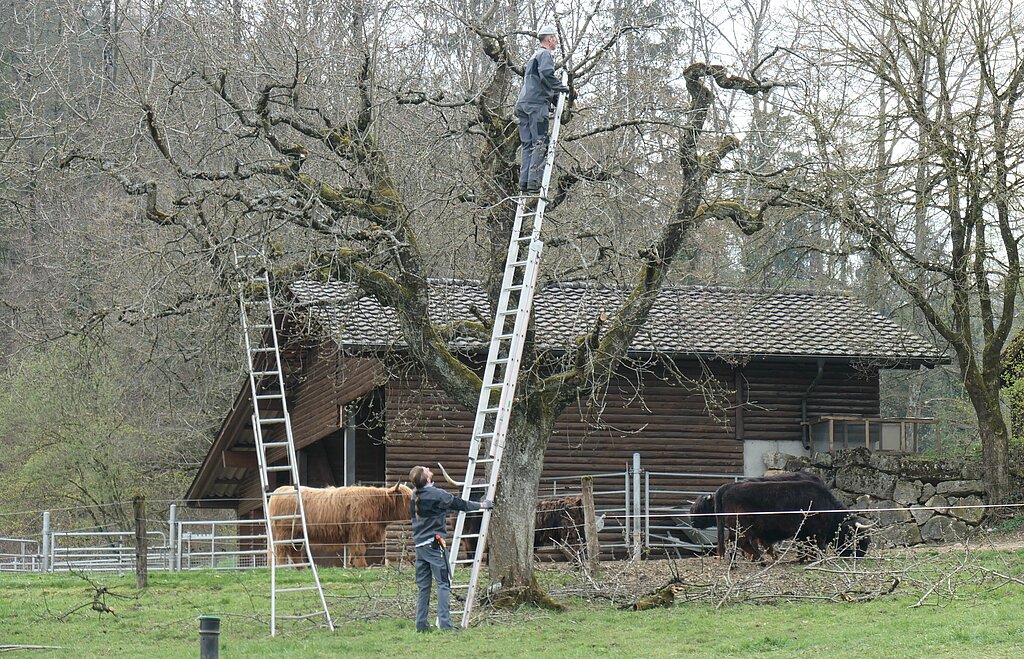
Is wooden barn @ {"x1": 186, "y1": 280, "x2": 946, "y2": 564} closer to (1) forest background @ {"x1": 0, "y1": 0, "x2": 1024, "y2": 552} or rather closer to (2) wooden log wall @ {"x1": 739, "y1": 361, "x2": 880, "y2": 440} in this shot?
(2) wooden log wall @ {"x1": 739, "y1": 361, "x2": 880, "y2": 440}

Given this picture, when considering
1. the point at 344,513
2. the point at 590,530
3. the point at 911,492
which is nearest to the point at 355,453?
the point at 344,513

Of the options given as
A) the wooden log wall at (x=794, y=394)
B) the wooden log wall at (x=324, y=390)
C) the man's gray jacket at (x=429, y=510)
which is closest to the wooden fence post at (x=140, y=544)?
the man's gray jacket at (x=429, y=510)

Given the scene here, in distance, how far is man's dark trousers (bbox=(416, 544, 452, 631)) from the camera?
40.9 feet

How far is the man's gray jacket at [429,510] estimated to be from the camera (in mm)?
12305

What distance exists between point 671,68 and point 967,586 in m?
7.60

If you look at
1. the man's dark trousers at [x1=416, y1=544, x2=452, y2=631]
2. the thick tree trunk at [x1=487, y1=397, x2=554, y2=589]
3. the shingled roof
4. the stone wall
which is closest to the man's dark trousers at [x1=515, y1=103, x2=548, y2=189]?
the thick tree trunk at [x1=487, y1=397, x2=554, y2=589]

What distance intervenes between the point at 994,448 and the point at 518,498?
409 inches

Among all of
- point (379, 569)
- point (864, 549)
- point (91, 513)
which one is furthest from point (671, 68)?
point (91, 513)

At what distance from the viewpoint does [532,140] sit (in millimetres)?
13289

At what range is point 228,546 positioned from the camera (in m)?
34.5

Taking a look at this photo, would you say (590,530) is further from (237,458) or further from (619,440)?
(237,458)

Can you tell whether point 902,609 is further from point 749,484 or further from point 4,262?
point 4,262

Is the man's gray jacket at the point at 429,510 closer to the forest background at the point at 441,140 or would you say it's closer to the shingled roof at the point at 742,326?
the forest background at the point at 441,140

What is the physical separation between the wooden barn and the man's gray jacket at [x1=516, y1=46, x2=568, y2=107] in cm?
1007
